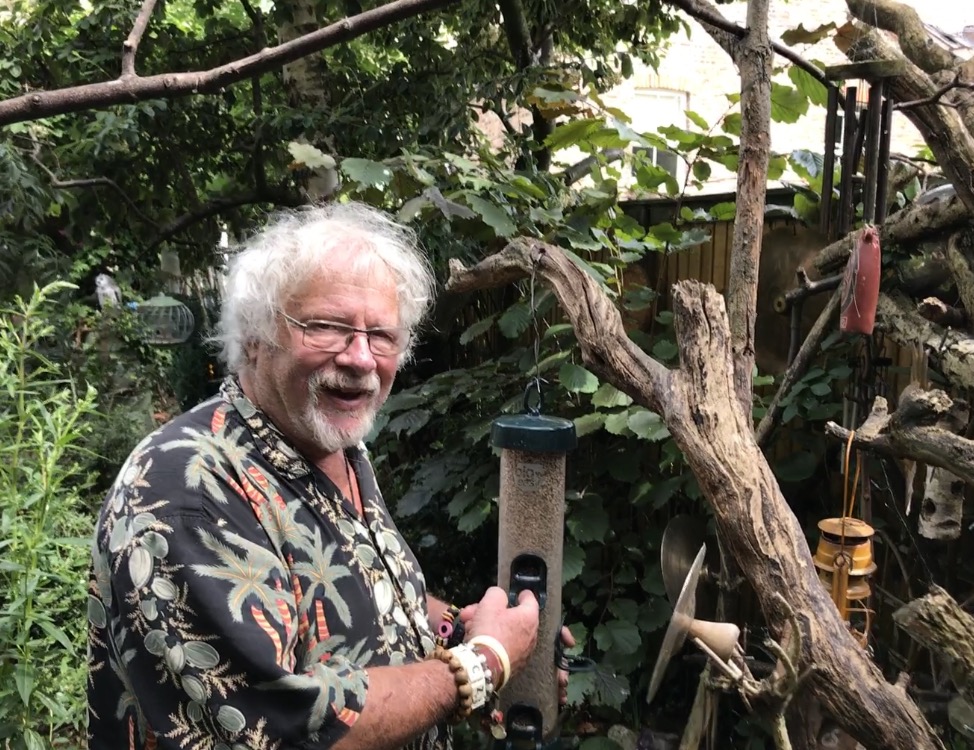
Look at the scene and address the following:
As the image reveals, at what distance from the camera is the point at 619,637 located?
8.80ft

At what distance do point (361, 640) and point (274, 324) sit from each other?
50 centimetres

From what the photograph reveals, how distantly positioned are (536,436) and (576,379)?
46.0 inches

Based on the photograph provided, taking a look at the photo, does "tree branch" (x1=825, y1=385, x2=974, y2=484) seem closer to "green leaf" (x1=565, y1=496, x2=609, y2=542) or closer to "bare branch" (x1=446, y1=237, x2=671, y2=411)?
"bare branch" (x1=446, y1=237, x2=671, y2=411)

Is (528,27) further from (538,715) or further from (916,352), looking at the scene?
(538,715)

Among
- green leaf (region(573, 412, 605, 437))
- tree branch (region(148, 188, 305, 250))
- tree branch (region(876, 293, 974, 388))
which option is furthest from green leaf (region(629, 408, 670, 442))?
tree branch (region(148, 188, 305, 250))

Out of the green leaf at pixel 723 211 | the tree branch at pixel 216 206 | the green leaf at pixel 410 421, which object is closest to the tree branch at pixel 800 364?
the green leaf at pixel 723 211

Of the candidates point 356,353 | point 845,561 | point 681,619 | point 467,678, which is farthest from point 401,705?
point 845,561

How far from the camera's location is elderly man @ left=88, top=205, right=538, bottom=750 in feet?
2.98

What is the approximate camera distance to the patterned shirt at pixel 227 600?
0.90m

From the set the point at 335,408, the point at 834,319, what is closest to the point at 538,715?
the point at 335,408

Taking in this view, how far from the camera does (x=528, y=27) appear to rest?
14.4ft

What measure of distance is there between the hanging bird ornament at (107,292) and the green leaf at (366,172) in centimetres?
407

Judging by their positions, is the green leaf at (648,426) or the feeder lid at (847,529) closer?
the feeder lid at (847,529)

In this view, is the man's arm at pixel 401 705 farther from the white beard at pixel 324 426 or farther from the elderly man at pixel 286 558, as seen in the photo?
the white beard at pixel 324 426
